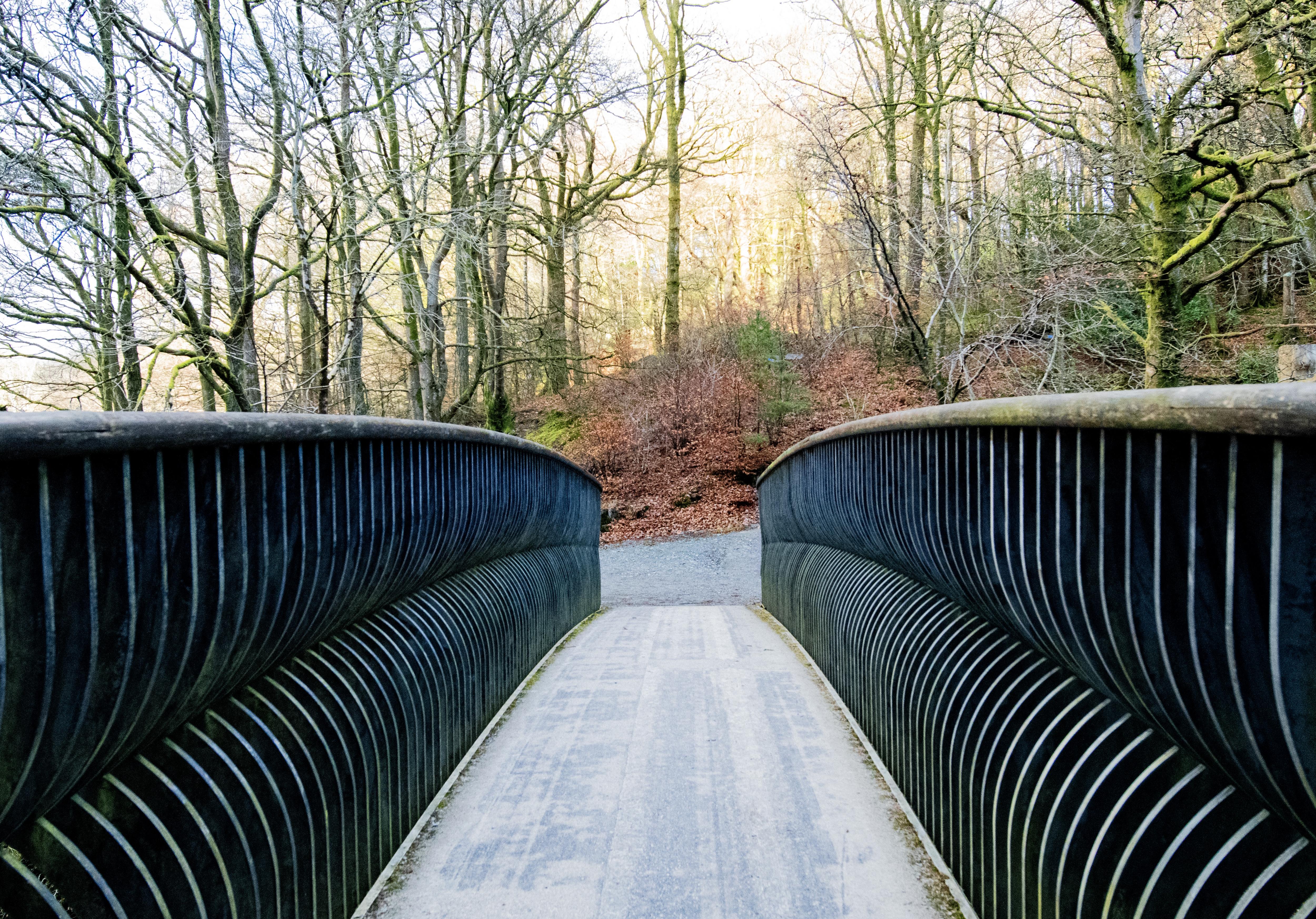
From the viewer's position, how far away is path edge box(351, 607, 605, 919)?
2.07 metres

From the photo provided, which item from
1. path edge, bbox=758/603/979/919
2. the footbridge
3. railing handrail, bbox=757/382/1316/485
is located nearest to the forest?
path edge, bbox=758/603/979/919

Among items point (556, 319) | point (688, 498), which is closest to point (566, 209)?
point (556, 319)

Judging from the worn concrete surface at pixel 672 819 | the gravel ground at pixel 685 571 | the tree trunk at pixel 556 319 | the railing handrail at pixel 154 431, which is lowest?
the gravel ground at pixel 685 571

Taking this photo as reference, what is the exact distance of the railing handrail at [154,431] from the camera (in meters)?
1.01

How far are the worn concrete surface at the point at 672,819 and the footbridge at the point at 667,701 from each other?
0.01m

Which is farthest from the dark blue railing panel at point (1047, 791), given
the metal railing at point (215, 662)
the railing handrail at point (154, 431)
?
the railing handrail at point (154, 431)

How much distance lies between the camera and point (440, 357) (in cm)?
1404

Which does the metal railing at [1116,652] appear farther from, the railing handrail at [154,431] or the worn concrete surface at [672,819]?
the railing handrail at [154,431]

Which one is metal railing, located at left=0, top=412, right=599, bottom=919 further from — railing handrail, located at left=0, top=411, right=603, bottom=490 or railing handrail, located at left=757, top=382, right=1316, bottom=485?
railing handrail, located at left=757, top=382, right=1316, bottom=485

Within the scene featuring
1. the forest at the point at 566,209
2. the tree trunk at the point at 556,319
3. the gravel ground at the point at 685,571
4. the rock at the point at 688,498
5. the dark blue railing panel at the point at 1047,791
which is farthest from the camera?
the rock at the point at 688,498

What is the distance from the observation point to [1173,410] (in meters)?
1.11

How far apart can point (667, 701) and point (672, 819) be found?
113cm

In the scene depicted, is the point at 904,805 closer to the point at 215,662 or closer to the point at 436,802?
the point at 436,802

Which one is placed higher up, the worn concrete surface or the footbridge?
the footbridge
